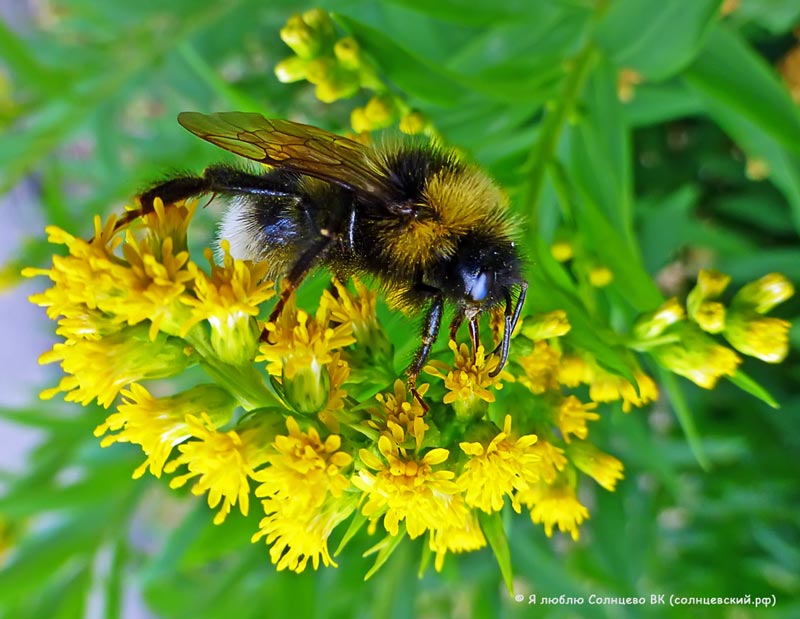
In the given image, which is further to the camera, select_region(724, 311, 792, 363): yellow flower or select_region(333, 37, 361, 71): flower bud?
select_region(333, 37, 361, 71): flower bud

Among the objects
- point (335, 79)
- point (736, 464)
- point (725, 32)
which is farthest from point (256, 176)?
point (736, 464)

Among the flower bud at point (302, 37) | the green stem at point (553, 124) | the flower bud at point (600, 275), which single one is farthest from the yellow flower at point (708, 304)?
the flower bud at point (302, 37)

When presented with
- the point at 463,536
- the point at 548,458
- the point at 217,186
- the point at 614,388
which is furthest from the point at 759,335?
the point at 217,186

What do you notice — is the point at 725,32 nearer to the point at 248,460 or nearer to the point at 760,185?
the point at 760,185

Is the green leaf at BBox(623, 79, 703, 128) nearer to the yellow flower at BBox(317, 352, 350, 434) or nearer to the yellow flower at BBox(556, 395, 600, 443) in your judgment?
the yellow flower at BBox(556, 395, 600, 443)

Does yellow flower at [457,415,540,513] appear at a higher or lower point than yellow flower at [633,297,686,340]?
lower

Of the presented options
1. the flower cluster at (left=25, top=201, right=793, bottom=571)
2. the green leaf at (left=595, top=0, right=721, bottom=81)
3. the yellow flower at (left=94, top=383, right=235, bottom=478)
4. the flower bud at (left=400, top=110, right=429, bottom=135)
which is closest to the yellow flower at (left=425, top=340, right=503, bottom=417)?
the flower cluster at (left=25, top=201, right=793, bottom=571)
